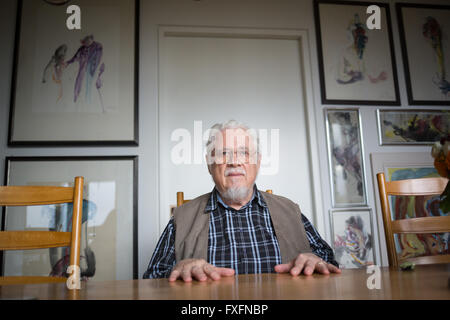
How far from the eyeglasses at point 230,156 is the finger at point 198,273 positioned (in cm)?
71

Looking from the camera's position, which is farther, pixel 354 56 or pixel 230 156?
pixel 354 56

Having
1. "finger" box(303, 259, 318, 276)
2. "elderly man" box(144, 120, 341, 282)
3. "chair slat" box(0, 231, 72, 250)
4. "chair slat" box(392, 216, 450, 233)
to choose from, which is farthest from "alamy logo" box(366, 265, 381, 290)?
"chair slat" box(0, 231, 72, 250)

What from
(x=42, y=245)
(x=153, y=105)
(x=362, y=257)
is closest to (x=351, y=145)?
(x=362, y=257)

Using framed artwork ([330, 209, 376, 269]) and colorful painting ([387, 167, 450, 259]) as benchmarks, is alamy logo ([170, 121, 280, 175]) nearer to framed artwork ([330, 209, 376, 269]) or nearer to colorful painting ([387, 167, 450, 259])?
framed artwork ([330, 209, 376, 269])

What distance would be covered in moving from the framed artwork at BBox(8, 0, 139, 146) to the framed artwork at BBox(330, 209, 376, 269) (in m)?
1.46

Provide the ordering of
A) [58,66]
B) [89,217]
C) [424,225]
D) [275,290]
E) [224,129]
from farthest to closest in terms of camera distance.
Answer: [58,66] < [89,217] < [224,129] < [424,225] < [275,290]

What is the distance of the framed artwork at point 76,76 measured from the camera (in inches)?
81.0

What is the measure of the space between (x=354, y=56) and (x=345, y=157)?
0.78 meters

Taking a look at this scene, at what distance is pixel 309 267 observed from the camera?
0.79 m

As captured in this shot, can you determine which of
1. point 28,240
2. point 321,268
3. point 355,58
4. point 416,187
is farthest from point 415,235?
point 28,240

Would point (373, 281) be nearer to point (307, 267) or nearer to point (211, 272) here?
point (307, 267)

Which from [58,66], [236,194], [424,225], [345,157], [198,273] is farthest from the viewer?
[345,157]

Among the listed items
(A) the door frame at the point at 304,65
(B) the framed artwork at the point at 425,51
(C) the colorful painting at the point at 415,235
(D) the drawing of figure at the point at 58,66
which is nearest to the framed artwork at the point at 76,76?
(D) the drawing of figure at the point at 58,66

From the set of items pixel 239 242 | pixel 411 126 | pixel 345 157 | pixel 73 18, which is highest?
pixel 73 18
